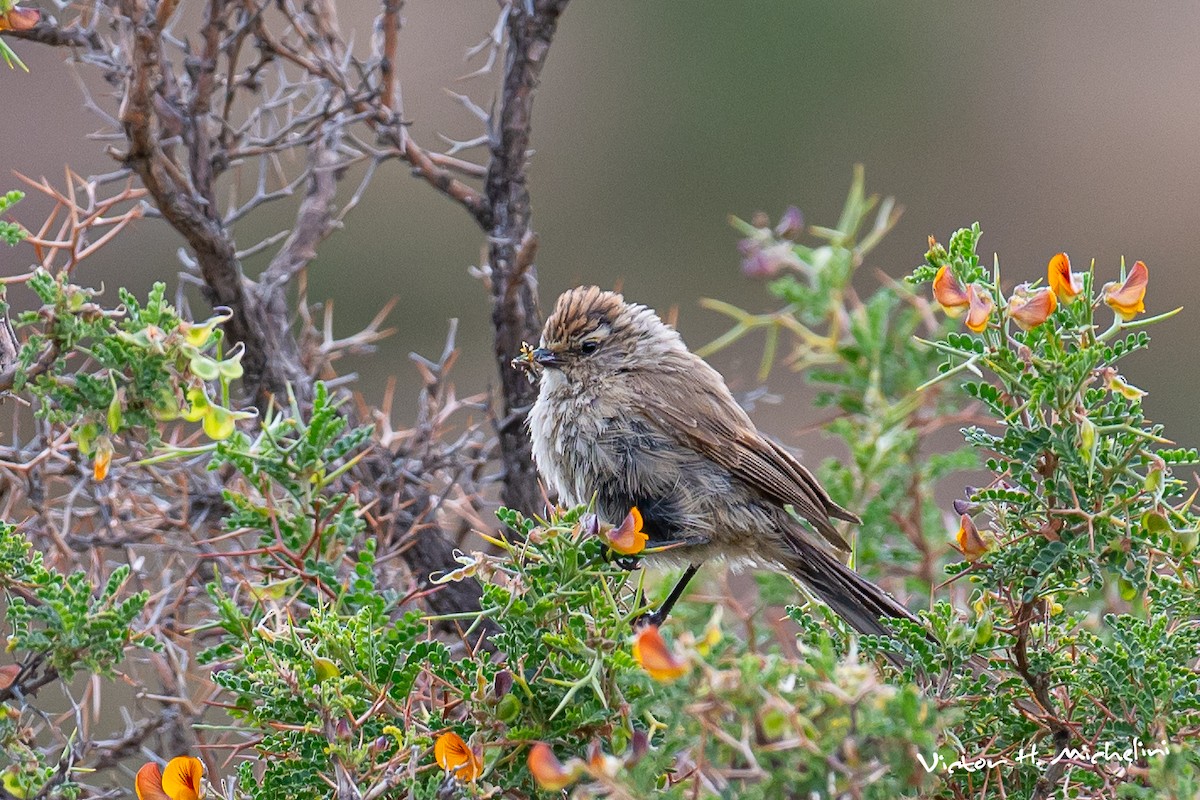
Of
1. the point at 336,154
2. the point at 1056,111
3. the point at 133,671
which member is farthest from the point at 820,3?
the point at 133,671

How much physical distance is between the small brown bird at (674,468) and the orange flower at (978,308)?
4.59 feet

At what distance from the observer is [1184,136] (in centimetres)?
1382

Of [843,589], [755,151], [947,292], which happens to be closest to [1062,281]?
[947,292]

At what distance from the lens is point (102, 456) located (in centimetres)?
246

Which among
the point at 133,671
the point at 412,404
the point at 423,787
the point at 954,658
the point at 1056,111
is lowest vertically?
the point at 412,404

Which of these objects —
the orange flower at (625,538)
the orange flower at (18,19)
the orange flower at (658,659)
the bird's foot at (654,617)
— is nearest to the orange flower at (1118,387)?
the orange flower at (625,538)

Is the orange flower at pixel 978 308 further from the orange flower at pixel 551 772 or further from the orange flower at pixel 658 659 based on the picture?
the orange flower at pixel 551 772

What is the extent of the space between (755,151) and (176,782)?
507 inches

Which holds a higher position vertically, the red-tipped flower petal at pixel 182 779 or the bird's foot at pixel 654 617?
the bird's foot at pixel 654 617

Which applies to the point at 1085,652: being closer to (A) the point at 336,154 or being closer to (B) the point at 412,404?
(A) the point at 336,154

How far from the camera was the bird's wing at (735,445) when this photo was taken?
12.4ft

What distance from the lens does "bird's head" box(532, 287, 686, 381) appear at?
4066 mm

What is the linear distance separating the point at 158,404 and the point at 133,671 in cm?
122

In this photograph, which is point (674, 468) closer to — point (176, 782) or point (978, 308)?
point (978, 308)
